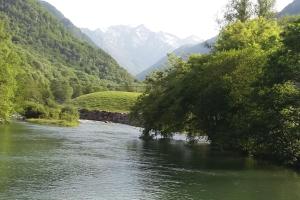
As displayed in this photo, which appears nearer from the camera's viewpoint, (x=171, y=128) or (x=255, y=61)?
(x=255, y=61)

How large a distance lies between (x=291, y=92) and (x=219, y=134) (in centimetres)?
1521

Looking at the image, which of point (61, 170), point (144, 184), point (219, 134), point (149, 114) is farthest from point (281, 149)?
point (149, 114)

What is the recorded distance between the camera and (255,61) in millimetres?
62219

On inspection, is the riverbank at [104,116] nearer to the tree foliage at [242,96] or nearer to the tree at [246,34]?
the tree foliage at [242,96]

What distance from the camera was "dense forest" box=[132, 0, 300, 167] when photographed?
50.4m

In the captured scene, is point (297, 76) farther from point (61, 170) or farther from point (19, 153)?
point (19, 153)

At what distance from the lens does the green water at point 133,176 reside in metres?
35.6

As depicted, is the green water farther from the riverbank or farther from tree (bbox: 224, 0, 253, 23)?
the riverbank

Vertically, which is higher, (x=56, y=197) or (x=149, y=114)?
(x=149, y=114)

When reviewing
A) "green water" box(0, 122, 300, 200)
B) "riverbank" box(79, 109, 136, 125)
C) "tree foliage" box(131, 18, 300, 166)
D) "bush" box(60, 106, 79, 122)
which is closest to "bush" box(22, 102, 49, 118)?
"bush" box(60, 106, 79, 122)

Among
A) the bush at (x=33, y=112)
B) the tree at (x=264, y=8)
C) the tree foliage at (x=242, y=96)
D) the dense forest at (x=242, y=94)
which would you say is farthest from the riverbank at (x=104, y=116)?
the tree at (x=264, y=8)

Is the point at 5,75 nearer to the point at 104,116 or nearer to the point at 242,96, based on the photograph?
the point at 242,96

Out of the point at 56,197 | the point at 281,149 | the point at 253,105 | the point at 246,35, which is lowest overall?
the point at 56,197

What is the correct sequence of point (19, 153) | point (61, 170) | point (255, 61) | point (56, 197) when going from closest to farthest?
1. point (56, 197)
2. point (61, 170)
3. point (19, 153)
4. point (255, 61)
